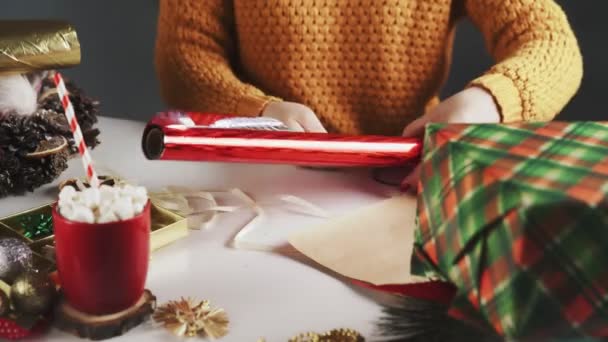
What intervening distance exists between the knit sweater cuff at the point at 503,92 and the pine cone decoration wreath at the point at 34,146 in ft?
1.50

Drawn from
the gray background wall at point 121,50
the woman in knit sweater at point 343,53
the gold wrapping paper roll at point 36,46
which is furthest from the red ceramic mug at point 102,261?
the gray background wall at point 121,50

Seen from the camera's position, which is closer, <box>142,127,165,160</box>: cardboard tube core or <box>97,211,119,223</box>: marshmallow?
<box>97,211,119,223</box>: marshmallow

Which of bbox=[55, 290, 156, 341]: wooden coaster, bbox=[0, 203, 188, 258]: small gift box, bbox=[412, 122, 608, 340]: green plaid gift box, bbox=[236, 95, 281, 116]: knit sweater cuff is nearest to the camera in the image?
bbox=[412, 122, 608, 340]: green plaid gift box

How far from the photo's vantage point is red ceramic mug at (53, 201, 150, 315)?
0.45 m

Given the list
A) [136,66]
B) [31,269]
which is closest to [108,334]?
[31,269]

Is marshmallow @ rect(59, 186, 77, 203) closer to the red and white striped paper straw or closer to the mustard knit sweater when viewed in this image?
the red and white striped paper straw

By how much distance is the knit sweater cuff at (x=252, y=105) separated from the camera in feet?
2.76

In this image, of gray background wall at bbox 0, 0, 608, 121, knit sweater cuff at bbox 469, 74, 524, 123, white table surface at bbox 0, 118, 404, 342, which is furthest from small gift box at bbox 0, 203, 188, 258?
gray background wall at bbox 0, 0, 608, 121

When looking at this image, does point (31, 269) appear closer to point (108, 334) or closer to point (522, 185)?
point (108, 334)

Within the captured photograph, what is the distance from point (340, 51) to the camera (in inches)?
36.7

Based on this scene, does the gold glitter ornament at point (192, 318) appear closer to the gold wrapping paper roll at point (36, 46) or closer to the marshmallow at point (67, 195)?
the marshmallow at point (67, 195)

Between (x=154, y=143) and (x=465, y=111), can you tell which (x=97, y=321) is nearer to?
(x=154, y=143)

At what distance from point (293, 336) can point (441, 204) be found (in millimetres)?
143

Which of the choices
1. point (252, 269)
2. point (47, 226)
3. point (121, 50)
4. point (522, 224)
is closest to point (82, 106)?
point (47, 226)
